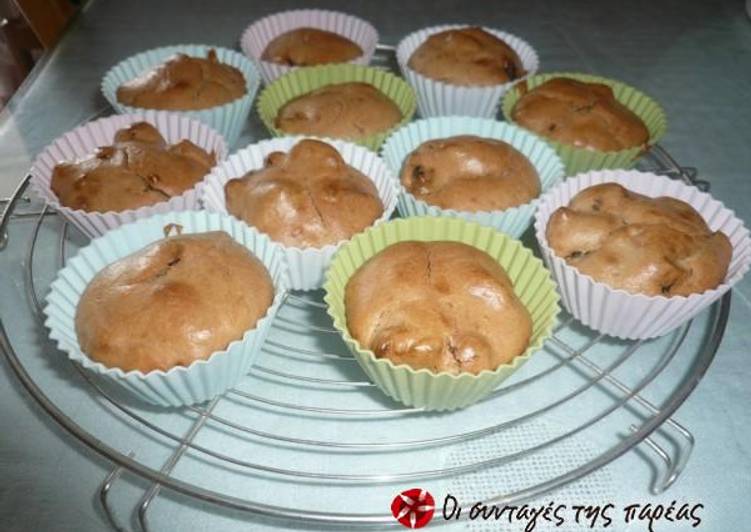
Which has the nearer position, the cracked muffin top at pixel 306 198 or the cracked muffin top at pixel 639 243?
the cracked muffin top at pixel 639 243

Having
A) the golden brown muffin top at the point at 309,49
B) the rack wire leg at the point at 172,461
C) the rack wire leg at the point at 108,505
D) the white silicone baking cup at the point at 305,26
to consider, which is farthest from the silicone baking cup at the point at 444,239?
the white silicone baking cup at the point at 305,26

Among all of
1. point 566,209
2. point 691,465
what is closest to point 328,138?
point 566,209

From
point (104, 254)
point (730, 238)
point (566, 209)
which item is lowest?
point (730, 238)

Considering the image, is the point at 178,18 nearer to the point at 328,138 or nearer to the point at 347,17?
the point at 347,17

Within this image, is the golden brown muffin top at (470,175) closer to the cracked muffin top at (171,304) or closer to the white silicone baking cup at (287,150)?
the white silicone baking cup at (287,150)

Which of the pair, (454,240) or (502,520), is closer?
(502,520)

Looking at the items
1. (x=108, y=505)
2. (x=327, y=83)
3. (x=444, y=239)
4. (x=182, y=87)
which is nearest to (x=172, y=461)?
(x=108, y=505)

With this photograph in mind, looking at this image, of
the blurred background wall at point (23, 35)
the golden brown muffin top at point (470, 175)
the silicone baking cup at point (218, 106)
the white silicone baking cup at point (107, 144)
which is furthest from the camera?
the blurred background wall at point (23, 35)

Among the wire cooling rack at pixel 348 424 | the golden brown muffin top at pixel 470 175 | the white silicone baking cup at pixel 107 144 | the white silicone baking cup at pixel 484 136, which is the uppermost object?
the white silicone baking cup at pixel 107 144
